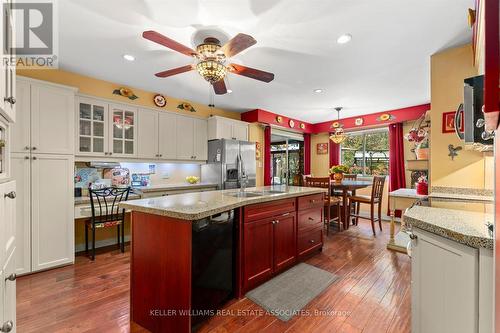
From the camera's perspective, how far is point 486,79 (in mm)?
711

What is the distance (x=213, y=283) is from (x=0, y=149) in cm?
147

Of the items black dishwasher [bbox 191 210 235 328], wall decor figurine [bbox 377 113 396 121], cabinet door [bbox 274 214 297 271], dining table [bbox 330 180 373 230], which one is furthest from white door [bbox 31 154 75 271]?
wall decor figurine [bbox 377 113 396 121]

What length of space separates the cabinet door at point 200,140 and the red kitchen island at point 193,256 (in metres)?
2.55

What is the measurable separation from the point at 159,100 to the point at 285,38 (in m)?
2.60

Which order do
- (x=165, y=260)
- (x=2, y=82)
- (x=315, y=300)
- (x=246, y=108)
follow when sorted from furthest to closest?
(x=246, y=108), (x=315, y=300), (x=165, y=260), (x=2, y=82)

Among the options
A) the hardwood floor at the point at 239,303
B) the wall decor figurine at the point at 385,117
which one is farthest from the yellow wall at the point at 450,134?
the wall decor figurine at the point at 385,117

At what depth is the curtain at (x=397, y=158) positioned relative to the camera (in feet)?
16.0

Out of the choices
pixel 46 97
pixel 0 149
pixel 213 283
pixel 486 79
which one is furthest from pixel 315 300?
pixel 46 97

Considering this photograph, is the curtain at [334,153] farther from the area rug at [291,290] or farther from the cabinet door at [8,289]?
the cabinet door at [8,289]

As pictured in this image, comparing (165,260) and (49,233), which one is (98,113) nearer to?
(49,233)

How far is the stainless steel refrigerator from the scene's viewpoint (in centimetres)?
427

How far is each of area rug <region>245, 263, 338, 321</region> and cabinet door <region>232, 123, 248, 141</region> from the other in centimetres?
294

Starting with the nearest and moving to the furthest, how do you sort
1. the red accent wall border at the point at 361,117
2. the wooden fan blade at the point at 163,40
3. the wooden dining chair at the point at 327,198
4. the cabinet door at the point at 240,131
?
the wooden fan blade at the point at 163,40, the wooden dining chair at the point at 327,198, the red accent wall border at the point at 361,117, the cabinet door at the point at 240,131

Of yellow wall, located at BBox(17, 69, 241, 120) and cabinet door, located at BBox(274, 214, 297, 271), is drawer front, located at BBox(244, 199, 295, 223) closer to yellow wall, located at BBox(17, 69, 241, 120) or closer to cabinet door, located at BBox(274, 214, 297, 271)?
cabinet door, located at BBox(274, 214, 297, 271)
